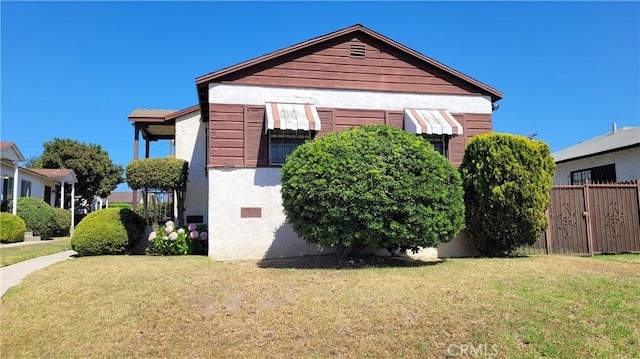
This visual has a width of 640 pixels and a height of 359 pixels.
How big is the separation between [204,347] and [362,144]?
5.38 m

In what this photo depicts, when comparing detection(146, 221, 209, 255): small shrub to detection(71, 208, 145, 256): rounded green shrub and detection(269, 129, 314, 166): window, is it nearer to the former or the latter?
detection(71, 208, 145, 256): rounded green shrub

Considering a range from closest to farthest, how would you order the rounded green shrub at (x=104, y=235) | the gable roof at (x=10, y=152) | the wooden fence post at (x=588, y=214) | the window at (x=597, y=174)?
the rounded green shrub at (x=104, y=235) < the wooden fence post at (x=588, y=214) < the window at (x=597, y=174) < the gable roof at (x=10, y=152)

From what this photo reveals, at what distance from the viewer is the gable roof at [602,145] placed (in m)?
17.9

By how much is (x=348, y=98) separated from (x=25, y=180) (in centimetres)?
2178

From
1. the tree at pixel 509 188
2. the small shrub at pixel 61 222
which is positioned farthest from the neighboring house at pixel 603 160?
the small shrub at pixel 61 222

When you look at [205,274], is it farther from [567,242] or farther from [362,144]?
[567,242]

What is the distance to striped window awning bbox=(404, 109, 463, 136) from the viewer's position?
11.9m

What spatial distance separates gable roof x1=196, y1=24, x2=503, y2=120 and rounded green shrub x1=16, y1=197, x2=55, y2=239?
13.5 meters

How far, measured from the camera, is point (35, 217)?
21.4 m

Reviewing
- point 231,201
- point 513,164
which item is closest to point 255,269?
point 231,201

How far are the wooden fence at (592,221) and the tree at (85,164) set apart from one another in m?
31.7

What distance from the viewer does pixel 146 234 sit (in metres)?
13.4

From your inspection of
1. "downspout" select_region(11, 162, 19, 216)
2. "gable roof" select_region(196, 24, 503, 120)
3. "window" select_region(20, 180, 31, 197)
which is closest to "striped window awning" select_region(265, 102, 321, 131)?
"gable roof" select_region(196, 24, 503, 120)

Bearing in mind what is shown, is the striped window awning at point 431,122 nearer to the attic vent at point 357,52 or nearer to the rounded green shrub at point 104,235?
the attic vent at point 357,52
